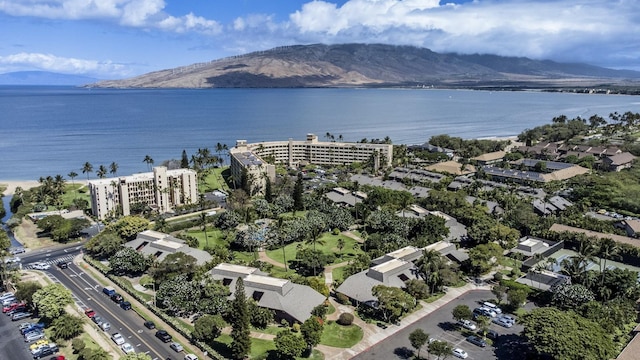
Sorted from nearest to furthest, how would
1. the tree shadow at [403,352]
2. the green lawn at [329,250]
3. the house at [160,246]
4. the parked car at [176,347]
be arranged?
the tree shadow at [403,352]
the parked car at [176,347]
the house at [160,246]
the green lawn at [329,250]

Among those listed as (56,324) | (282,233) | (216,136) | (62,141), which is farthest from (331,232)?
(62,141)

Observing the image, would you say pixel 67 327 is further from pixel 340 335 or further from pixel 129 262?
pixel 340 335

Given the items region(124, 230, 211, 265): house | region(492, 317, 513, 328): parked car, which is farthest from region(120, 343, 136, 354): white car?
region(492, 317, 513, 328): parked car

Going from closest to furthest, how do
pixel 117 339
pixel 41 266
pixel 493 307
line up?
pixel 117 339 → pixel 493 307 → pixel 41 266

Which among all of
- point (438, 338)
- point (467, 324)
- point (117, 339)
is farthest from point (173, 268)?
point (467, 324)

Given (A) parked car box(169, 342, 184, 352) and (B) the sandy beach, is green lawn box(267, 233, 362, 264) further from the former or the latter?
(B) the sandy beach

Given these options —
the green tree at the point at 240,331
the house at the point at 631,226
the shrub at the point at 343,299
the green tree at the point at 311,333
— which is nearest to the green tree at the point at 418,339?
the green tree at the point at 311,333

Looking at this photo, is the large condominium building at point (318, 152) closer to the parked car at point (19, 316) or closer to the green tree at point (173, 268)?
the green tree at point (173, 268)

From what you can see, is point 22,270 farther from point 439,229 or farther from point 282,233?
point 439,229
